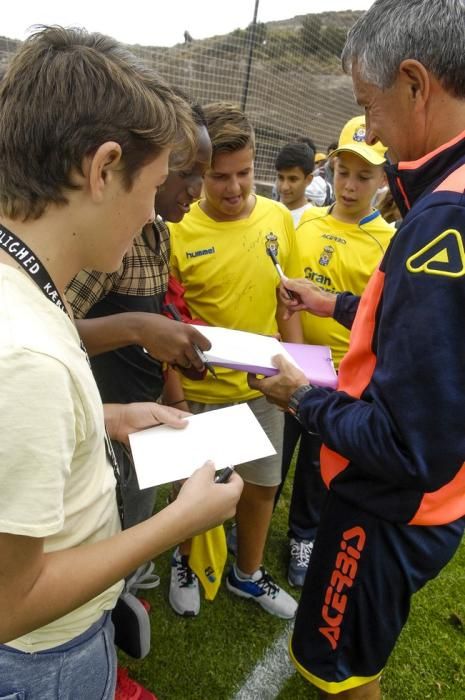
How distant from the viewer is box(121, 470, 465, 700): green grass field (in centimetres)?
207

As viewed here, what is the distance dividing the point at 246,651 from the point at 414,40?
2.43 meters

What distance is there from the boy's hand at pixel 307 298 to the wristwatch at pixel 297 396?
74 cm

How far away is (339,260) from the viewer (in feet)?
8.65

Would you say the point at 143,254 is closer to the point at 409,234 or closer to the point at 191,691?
the point at 409,234

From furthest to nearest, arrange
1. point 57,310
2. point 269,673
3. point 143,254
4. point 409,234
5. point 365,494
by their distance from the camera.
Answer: point 269,673 < point 143,254 < point 365,494 < point 409,234 < point 57,310

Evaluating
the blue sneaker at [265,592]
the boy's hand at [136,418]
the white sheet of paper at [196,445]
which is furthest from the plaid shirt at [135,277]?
the blue sneaker at [265,592]

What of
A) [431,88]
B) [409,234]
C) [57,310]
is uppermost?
[431,88]

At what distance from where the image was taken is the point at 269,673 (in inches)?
84.2

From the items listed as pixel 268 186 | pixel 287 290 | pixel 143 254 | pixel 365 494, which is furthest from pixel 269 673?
pixel 268 186

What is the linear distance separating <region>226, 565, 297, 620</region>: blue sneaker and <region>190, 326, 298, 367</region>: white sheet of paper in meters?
1.33

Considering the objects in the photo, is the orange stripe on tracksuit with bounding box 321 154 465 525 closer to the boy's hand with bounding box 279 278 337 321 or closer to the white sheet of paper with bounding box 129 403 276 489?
the white sheet of paper with bounding box 129 403 276 489

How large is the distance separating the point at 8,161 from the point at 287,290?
5.00 feet

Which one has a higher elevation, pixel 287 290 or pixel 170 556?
pixel 287 290

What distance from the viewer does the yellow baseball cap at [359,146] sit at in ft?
8.50
